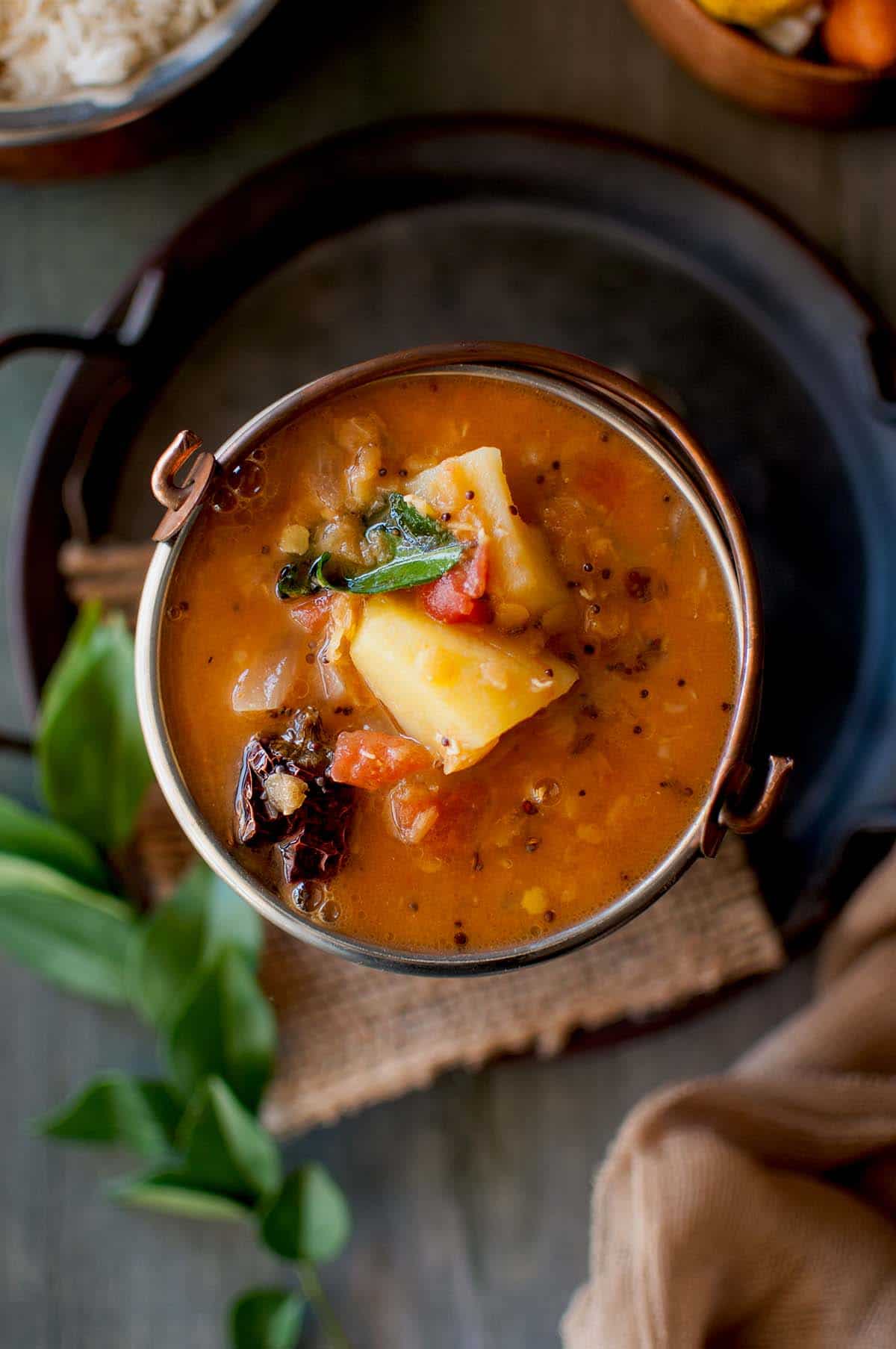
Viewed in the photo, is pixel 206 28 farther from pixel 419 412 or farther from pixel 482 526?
pixel 482 526

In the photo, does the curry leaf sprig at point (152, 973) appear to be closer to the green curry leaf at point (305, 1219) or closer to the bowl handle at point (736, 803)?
the green curry leaf at point (305, 1219)

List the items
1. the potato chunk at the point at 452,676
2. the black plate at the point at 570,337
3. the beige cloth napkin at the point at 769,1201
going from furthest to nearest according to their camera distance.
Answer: the black plate at the point at 570,337
the beige cloth napkin at the point at 769,1201
the potato chunk at the point at 452,676

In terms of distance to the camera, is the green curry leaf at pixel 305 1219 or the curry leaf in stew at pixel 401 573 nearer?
the curry leaf in stew at pixel 401 573

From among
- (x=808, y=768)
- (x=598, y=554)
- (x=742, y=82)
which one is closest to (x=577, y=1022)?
(x=808, y=768)

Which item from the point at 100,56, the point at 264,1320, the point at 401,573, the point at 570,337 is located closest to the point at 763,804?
the point at 401,573

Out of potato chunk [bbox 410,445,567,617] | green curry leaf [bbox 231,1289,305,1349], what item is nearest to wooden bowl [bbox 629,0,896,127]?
potato chunk [bbox 410,445,567,617]

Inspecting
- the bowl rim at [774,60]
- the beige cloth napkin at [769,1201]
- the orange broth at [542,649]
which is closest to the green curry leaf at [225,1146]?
the beige cloth napkin at [769,1201]
